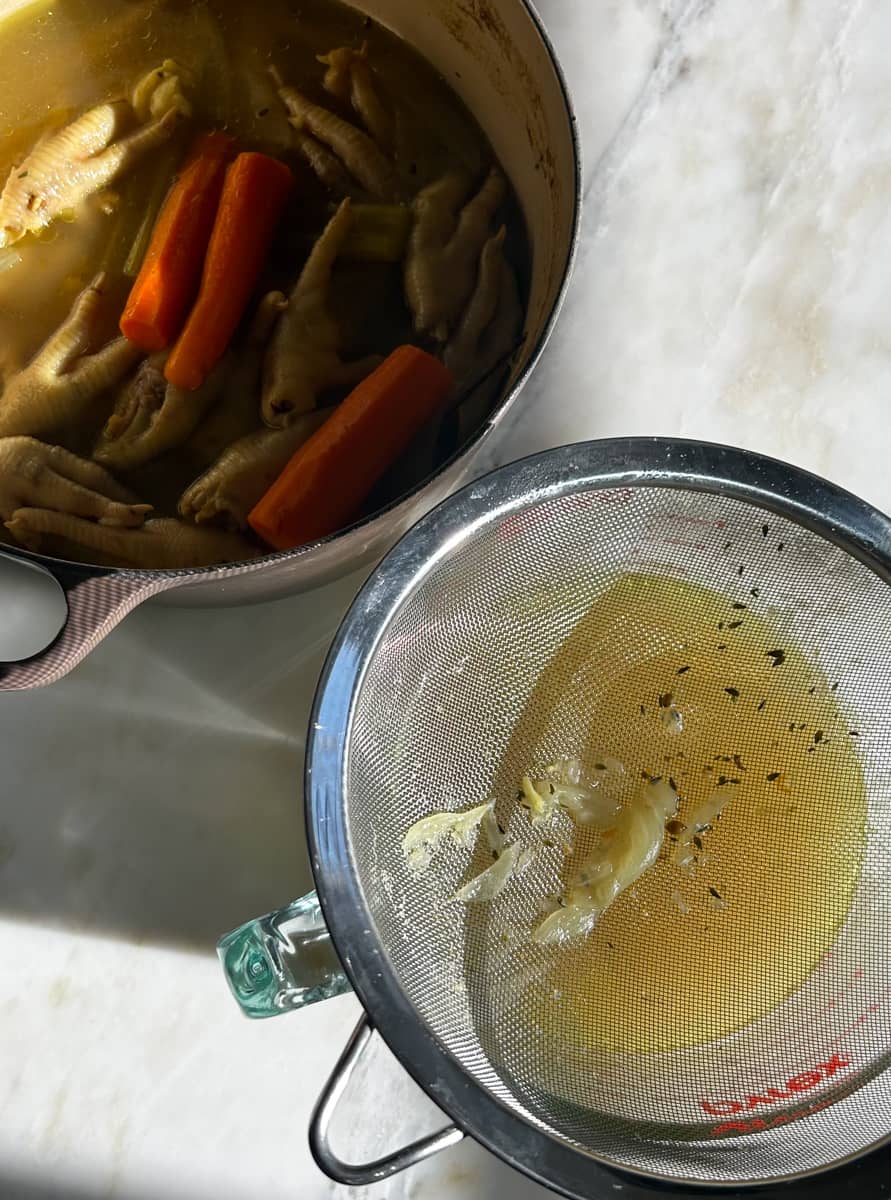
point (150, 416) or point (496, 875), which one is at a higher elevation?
point (150, 416)

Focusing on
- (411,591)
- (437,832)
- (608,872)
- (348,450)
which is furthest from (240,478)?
(608,872)

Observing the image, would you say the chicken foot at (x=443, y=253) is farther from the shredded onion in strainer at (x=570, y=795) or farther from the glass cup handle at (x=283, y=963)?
the glass cup handle at (x=283, y=963)

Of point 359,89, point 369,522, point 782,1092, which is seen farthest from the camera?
point 359,89

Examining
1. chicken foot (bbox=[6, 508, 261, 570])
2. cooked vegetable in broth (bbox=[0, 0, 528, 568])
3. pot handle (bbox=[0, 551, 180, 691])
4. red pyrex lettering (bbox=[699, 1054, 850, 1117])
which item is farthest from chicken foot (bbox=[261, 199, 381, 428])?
red pyrex lettering (bbox=[699, 1054, 850, 1117])

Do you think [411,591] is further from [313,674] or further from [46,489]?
[46,489]

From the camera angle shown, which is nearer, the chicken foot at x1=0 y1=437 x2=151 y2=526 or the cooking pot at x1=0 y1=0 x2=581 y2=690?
the cooking pot at x1=0 y1=0 x2=581 y2=690

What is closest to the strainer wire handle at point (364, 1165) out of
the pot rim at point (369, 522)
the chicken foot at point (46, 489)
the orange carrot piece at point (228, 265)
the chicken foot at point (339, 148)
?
the pot rim at point (369, 522)

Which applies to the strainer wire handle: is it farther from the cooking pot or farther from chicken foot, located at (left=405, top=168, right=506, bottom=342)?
chicken foot, located at (left=405, top=168, right=506, bottom=342)
